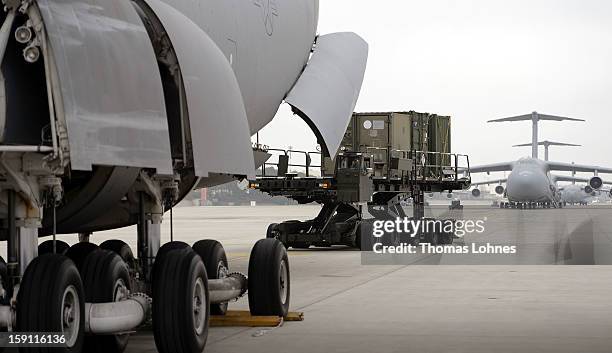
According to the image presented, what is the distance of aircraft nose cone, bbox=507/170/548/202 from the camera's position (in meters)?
72.6

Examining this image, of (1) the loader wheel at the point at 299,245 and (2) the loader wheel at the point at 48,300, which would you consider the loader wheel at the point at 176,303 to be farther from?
(1) the loader wheel at the point at 299,245

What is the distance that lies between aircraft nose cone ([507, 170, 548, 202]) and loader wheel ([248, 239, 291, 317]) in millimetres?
62358

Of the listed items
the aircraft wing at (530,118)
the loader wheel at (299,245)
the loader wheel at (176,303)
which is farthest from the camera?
the aircraft wing at (530,118)

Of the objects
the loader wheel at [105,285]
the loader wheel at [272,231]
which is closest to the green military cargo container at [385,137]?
the loader wheel at [272,231]

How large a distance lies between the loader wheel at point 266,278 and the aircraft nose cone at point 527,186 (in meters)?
62.4

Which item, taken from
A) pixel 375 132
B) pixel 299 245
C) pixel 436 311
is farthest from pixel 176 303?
pixel 375 132

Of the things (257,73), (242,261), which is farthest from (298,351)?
(242,261)

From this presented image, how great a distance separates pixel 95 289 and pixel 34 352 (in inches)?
55.0

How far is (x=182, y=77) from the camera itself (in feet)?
29.8

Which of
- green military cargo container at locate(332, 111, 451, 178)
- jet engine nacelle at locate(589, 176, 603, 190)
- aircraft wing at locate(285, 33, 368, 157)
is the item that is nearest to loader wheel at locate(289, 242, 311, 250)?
green military cargo container at locate(332, 111, 451, 178)

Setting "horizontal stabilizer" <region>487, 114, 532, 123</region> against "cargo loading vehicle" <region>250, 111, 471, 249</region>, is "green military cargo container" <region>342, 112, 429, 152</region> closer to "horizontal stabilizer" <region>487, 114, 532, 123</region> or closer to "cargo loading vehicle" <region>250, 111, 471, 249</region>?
"cargo loading vehicle" <region>250, 111, 471, 249</region>

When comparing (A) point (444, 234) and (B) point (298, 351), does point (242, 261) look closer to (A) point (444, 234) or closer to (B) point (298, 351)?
(A) point (444, 234)

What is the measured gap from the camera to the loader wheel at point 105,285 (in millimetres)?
8797

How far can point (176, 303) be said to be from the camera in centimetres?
895
